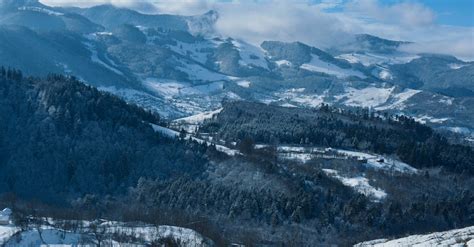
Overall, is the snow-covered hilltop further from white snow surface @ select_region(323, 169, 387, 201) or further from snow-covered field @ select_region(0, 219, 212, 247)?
white snow surface @ select_region(323, 169, 387, 201)

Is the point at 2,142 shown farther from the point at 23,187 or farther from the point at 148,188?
the point at 148,188

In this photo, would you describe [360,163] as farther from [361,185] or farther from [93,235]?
[93,235]

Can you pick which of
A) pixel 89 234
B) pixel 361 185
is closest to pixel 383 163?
pixel 361 185

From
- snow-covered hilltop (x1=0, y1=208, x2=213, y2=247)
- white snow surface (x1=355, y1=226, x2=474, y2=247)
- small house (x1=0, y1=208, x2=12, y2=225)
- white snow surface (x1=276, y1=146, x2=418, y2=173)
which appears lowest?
white snow surface (x1=276, y1=146, x2=418, y2=173)

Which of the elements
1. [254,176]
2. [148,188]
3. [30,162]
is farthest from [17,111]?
[254,176]

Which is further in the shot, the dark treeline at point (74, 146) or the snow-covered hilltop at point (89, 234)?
the dark treeline at point (74, 146)

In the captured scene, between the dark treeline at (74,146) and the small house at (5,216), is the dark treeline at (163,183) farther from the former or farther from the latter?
the small house at (5,216)

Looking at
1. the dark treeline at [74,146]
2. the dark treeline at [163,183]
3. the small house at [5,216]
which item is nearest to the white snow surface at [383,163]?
the dark treeline at [163,183]

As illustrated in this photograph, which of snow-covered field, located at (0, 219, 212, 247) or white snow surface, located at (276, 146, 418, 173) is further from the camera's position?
white snow surface, located at (276, 146, 418, 173)

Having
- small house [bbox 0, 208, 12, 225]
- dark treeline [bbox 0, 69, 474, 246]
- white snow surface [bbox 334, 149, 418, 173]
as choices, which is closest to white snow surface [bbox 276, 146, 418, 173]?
white snow surface [bbox 334, 149, 418, 173]
